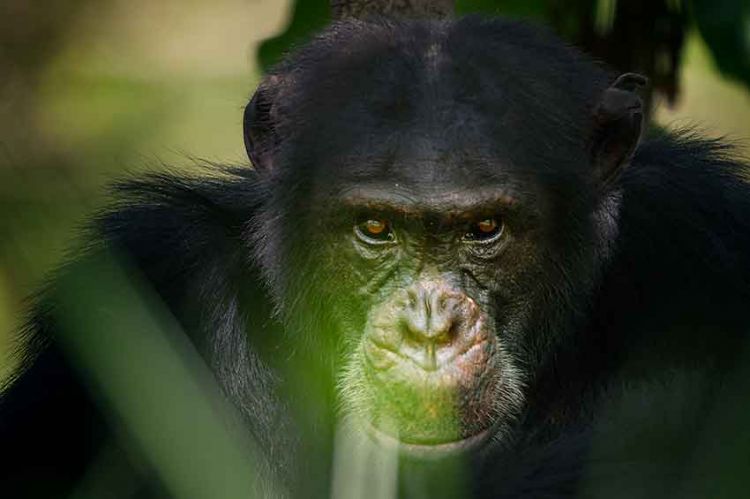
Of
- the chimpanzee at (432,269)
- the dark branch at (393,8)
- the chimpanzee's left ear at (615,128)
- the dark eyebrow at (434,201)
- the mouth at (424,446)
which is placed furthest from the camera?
the dark branch at (393,8)

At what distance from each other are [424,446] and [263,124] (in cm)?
160

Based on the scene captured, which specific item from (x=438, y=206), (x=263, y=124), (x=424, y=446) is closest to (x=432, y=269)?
(x=438, y=206)

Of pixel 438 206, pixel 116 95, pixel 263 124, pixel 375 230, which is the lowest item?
pixel 375 230

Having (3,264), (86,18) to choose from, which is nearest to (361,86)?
(3,264)

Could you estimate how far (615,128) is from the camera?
5.24 meters

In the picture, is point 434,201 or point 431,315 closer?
point 431,315

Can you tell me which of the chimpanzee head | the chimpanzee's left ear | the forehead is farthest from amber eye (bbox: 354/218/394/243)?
the chimpanzee's left ear

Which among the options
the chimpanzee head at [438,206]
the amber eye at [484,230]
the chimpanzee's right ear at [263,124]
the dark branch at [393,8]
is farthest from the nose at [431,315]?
the dark branch at [393,8]

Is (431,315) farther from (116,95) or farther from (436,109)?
(116,95)

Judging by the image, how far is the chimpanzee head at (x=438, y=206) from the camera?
4574 millimetres

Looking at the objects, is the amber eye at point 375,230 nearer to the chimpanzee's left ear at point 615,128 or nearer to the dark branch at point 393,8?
the chimpanzee's left ear at point 615,128

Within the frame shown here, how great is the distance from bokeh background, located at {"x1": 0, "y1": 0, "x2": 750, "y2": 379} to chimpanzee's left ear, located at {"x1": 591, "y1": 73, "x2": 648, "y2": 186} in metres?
1.06

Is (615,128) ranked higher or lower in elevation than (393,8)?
lower

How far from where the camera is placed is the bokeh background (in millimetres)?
3014
